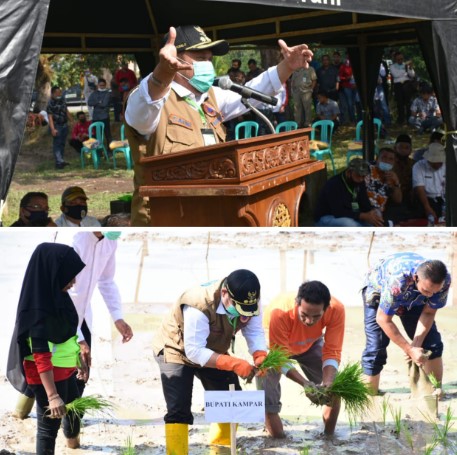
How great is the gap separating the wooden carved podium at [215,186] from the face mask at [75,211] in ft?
5.51

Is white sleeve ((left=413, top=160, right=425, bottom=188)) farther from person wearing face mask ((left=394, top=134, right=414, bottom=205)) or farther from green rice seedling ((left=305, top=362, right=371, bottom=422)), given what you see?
green rice seedling ((left=305, top=362, right=371, bottom=422))

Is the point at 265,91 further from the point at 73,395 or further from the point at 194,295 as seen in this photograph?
the point at 73,395

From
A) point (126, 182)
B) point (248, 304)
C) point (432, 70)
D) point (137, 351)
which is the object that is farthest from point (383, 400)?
point (126, 182)

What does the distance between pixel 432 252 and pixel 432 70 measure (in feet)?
8.05

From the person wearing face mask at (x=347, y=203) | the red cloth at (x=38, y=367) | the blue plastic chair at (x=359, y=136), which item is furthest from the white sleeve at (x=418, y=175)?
the red cloth at (x=38, y=367)

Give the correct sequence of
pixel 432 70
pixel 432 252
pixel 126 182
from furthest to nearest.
→ pixel 126 182 → pixel 432 70 → pixel 432 252

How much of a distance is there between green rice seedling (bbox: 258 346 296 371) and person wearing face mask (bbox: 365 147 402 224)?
15.4 feet

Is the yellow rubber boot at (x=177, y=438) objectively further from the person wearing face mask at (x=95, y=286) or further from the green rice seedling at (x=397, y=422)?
the green rice seedling at (x=397, y=422)

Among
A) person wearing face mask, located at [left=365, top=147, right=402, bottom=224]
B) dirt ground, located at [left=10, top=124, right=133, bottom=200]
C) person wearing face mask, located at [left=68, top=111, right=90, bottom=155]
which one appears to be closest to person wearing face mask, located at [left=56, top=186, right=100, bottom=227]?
person wearing face mask, located at [left=365, top=147, right=402, bottom=224]

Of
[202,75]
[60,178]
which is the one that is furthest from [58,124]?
[202,75]

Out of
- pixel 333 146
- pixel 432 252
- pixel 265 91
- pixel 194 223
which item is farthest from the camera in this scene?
pixel 333 146

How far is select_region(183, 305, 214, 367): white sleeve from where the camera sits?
4.07 m

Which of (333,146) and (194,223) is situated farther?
(333,146)

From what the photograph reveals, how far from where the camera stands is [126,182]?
1385 centimetres
